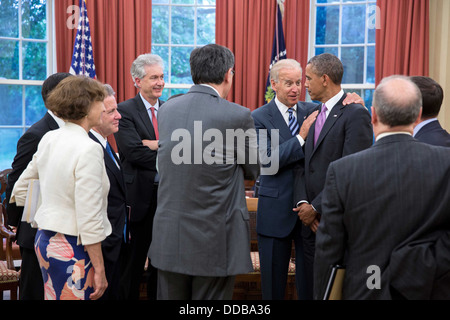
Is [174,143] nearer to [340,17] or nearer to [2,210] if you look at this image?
[2,210]

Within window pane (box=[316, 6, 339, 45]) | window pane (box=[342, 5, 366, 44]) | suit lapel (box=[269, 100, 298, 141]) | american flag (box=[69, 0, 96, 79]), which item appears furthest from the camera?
window pane (box=[316, 6, 339, 45])

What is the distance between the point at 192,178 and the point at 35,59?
505cm

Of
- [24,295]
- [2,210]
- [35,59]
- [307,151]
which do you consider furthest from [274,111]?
[35,59]

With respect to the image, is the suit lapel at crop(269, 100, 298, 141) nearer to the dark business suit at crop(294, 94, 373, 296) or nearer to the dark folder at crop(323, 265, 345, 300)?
the dark business suit at crop(294, 94, 373, 296)

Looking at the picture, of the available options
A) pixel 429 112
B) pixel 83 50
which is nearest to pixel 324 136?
pixel 429 112

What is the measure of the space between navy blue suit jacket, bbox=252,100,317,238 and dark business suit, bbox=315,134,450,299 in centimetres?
104

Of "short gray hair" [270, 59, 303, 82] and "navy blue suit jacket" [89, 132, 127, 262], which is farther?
"short gray hair" [270, 59, 303, 82]

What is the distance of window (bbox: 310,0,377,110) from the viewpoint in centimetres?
662

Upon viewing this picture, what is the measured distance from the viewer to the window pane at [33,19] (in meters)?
6.26

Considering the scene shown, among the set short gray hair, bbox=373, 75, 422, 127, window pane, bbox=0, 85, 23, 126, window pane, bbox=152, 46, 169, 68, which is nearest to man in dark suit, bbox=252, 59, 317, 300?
short gray hair, bbox=373, 75, 422, 127

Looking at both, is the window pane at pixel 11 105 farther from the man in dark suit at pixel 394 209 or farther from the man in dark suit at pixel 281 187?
the man in dark suit at pixel 394 209

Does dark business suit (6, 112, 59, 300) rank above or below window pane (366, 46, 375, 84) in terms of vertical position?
below

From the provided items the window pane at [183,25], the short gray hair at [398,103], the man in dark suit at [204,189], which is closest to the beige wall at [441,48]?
the window pane at [183,25]

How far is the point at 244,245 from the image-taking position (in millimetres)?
2211
